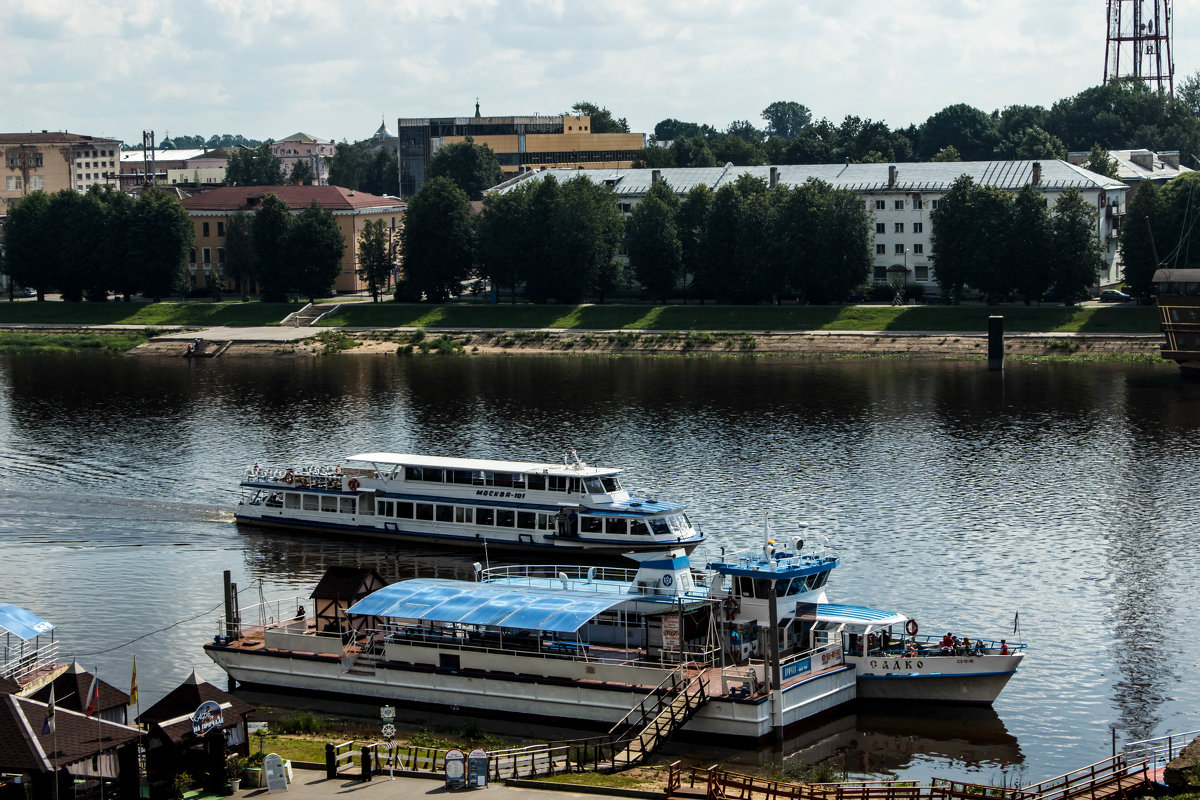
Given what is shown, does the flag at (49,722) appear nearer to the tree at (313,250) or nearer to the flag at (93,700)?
the flag at (93,700)

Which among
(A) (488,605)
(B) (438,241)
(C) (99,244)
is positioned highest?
(C) (99,244)

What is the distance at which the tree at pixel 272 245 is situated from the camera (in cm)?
18200

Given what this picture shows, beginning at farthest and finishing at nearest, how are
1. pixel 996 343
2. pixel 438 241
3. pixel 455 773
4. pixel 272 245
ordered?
pixel 272 245
pixel 438 241
pixel 996 343
pixel 455 773

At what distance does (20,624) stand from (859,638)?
1118 inches

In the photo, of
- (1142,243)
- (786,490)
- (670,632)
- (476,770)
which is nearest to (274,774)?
(476,770)

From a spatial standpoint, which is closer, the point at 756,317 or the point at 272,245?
the point at 756,317

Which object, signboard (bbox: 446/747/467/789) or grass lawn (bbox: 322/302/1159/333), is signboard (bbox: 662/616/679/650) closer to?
signboard (bbox: 446/747/467/789)

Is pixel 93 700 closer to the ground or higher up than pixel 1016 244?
closer to the ground

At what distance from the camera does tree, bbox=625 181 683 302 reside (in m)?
168

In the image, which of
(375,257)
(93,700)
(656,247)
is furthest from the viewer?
(375,257)

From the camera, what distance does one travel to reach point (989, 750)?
49469mm

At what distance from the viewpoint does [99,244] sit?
18988cm

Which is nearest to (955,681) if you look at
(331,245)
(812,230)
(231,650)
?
(231,650)

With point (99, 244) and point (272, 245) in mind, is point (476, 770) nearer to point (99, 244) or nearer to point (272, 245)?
point (272, 245)
